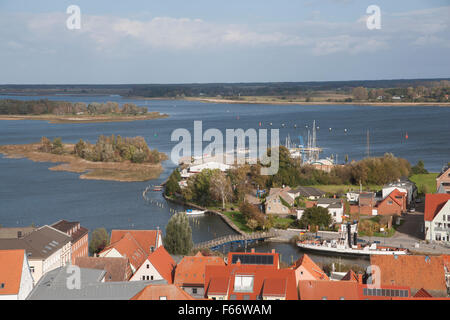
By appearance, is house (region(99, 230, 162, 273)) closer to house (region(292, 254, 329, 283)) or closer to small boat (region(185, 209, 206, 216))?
house (region(292, 254, 329, 283))

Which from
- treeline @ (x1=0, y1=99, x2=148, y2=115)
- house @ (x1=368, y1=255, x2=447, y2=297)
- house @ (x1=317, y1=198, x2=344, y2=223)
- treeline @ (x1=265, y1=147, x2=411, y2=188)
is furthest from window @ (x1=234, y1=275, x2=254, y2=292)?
treeline @ (x1=0, y1=99, x2=148, y2=115)

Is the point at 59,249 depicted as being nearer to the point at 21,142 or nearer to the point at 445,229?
the point at 445,229

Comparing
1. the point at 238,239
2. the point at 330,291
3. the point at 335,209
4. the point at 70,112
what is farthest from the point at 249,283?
the point at 70,112

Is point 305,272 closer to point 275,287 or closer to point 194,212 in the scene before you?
point 275,287

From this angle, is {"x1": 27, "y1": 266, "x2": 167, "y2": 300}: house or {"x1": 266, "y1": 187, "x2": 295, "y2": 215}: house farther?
{"x1": 266, "y1": 187, "x2": 295, "y2": 215}: house

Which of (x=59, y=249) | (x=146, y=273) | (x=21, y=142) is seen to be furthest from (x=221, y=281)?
(x=21, y=142)
